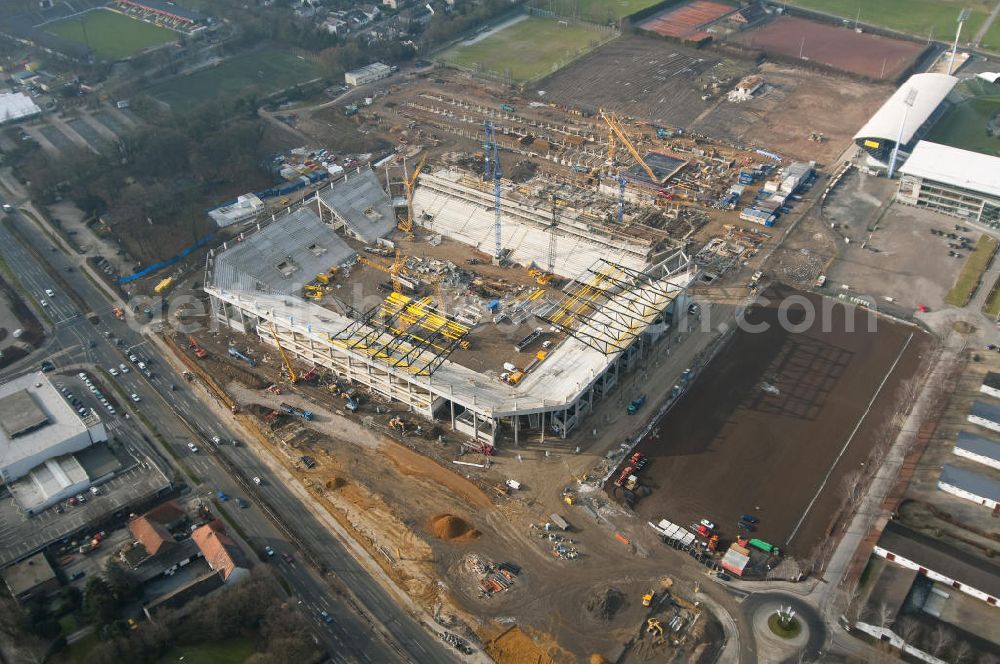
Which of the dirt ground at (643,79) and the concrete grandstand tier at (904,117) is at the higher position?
the concrete grandstand tier at (904,117)

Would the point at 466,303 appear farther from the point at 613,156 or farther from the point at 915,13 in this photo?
the point at 915,13

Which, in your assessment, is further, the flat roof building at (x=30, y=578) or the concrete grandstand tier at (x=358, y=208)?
the concrete grandstand tier at (x=358, y=208)

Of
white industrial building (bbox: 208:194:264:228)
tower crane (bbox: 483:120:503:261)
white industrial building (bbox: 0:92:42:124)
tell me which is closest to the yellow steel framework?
tower crane (bbox: 483:120:503:261)

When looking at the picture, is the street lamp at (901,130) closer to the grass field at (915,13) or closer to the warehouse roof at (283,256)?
the grass field at (915,13)

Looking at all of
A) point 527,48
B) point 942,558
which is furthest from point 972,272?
point 527,48

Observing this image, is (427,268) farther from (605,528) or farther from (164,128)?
(164,128)

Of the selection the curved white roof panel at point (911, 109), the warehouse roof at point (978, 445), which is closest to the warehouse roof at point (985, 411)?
the warehouse roof at point (978, 445)
